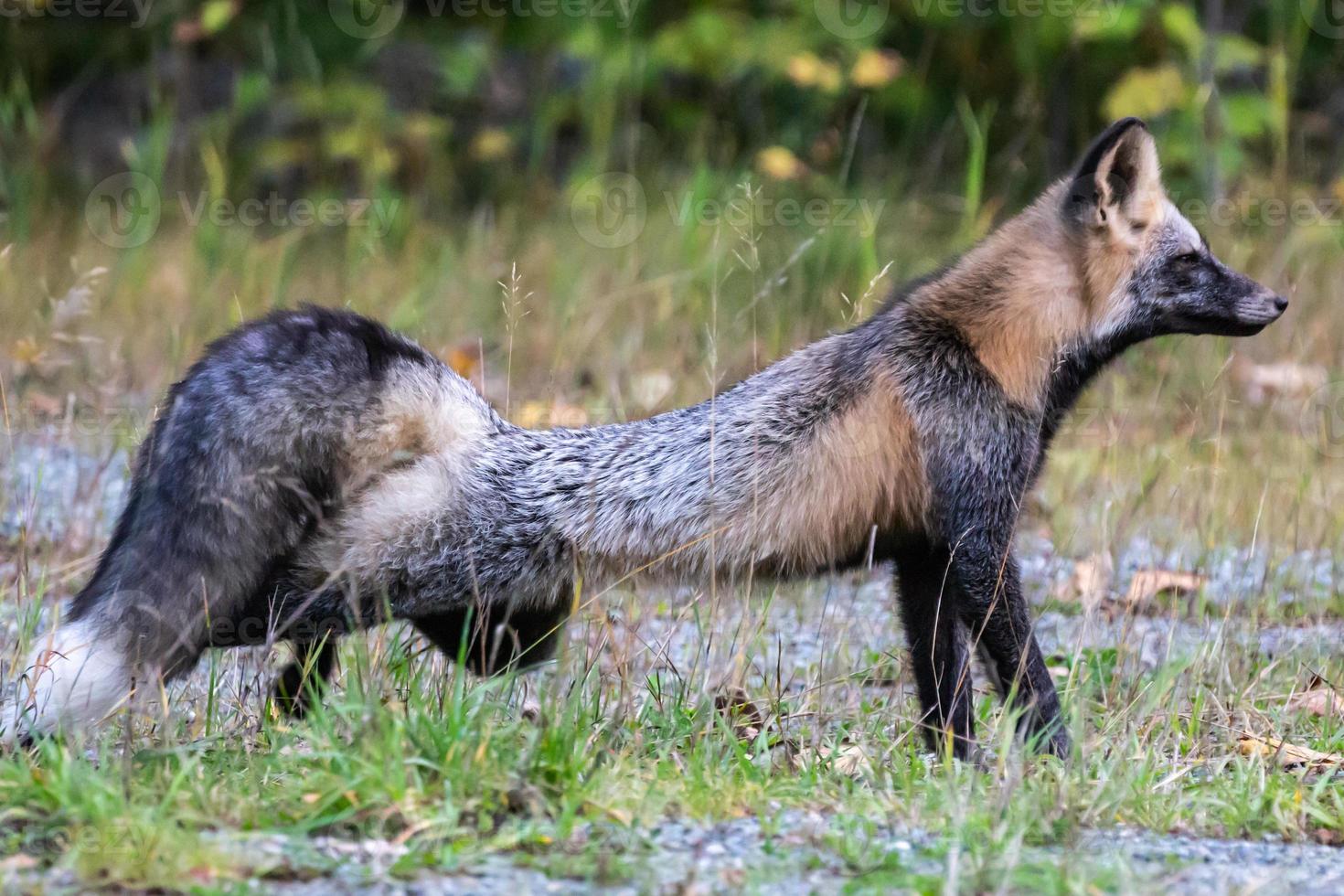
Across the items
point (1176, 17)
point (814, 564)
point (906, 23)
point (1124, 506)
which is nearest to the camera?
point (814, 564)

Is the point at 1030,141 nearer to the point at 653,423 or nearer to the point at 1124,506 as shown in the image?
the point at 1124,506

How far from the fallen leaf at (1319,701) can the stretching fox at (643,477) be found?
957 millimetres

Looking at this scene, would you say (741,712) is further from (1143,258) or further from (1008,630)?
(1143,258)

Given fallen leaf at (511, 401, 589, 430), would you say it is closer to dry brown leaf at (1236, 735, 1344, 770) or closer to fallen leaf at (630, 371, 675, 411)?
fallen leaf at (630, 371, 675, 411)

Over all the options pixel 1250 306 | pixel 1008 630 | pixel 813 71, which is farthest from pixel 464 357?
pixel 1250 306

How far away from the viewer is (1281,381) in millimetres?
8492

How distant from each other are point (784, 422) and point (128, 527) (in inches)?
76.9

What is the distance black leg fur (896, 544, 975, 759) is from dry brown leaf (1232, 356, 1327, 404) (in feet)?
15.0

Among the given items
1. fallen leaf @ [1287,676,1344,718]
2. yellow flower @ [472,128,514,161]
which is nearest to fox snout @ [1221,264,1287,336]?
fallen leaf @ [1287,676,1344,718]

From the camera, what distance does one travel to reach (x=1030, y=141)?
1124cm

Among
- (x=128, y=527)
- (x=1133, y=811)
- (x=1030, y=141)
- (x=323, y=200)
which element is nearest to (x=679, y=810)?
(x=1133, y=811)

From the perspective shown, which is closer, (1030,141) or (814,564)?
(814,564)

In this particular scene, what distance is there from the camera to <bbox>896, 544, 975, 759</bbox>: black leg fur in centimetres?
449

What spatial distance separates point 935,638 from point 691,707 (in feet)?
2.66
